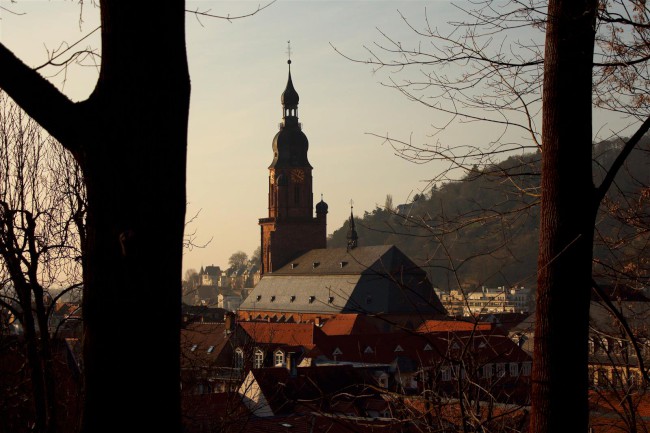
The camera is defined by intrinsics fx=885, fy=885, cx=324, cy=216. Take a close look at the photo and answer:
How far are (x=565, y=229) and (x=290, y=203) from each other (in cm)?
7936

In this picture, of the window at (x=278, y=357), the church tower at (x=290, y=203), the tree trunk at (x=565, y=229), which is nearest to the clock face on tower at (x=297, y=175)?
the church tower at (x=290, y=203)

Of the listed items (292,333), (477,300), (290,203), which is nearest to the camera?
(477,300)

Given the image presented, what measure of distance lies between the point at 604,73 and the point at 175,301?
12.9 ft

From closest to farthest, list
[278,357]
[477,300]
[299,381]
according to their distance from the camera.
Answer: [477,300]
[299,381]
[278,357]

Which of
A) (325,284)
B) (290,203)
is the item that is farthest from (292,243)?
(325,284)

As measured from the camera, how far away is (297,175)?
3248 inches

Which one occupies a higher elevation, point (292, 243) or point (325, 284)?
point (292, 243)

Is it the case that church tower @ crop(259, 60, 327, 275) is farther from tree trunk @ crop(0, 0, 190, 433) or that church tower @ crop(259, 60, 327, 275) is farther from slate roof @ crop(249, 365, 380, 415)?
tree trunk @ crop(0, 0, 190, 433)

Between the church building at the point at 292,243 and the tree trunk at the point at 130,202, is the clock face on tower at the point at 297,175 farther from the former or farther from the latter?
the tree trunk at the point at 130,202

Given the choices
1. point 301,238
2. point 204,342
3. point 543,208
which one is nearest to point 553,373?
point 543,208

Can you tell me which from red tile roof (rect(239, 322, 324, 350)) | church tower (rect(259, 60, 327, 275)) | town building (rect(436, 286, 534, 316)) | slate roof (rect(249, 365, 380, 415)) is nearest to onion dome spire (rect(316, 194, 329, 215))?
church tower (rect(259, 60, 327, 275))

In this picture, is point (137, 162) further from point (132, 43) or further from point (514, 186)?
point (514, 186)

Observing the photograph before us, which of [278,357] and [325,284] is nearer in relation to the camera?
[278,357]

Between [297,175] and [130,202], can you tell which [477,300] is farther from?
[297,175]
